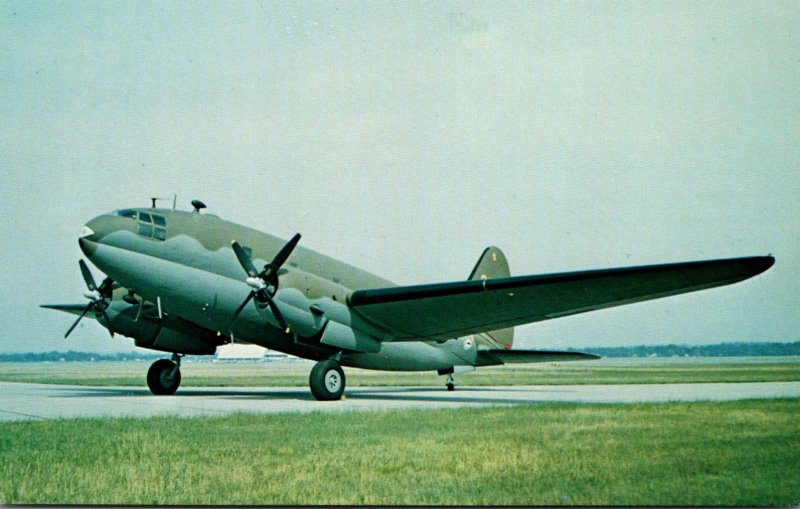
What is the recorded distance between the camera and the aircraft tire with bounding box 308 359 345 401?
56.3ft

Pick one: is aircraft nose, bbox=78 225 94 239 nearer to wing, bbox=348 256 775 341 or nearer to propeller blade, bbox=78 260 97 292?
propeller blade, bbox=78 260 97 292

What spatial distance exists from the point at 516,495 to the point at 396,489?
1.19m

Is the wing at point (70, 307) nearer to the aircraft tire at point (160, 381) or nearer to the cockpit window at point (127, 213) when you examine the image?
the aircraft tire at point (160, 381)

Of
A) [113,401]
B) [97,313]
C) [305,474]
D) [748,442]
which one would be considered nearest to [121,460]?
[305,474]

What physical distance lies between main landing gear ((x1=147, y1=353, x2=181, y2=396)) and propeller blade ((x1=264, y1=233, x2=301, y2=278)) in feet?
20.8

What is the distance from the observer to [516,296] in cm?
1620

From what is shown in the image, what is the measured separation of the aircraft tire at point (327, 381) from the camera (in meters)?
17.2

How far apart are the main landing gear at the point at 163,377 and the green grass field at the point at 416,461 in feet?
29.7

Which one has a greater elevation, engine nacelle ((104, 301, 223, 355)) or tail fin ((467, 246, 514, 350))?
tail fin ((467, 246, 514, 350))

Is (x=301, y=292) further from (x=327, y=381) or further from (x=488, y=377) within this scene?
(x=488, y=377)

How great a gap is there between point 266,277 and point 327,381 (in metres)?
3.11

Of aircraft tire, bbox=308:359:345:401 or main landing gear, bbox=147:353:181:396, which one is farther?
main landing gear, bbox=147:353:181:396

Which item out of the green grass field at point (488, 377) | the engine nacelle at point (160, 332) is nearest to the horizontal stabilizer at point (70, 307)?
the green grass field at point (488, 377)

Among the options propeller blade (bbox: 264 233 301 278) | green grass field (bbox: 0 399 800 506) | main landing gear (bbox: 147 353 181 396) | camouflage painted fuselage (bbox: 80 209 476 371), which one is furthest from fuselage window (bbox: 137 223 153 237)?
main landing gear (bbox: 147 353 181 396)
